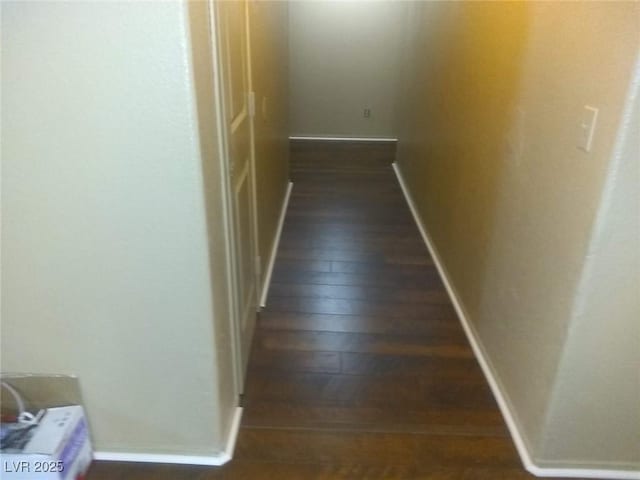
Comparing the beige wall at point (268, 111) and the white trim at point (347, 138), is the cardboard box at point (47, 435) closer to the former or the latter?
the beige wall at point (268, 111)

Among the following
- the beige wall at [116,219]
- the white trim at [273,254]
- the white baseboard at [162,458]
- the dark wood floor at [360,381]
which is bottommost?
the dark wood floor at [360,381]

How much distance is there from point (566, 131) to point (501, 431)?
1.08 m

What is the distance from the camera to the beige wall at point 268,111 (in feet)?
7.57

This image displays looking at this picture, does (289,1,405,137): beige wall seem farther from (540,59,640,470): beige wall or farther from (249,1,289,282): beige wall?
(540,59,640,470): beige wall

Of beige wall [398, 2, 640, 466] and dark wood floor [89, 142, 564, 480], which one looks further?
dark wood floor [89, 142, 564, 480]

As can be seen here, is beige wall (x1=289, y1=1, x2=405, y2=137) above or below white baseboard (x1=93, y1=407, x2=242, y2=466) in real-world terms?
above

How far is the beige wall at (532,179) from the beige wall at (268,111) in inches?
41.3

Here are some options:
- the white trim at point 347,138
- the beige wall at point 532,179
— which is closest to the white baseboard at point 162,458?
the beige wall at point 532,179

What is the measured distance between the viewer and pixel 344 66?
582cm

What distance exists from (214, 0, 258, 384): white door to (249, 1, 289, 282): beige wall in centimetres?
19

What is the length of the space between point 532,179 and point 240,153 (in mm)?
1069

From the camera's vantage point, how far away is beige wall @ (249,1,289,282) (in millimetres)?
2309

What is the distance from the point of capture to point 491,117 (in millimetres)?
2117

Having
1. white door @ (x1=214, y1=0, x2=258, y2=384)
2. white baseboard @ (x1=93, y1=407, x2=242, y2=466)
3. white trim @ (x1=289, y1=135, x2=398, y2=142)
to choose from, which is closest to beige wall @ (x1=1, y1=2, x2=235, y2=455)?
white baseboard @ (x1=93, y1=407, x2=242, y2=466)
